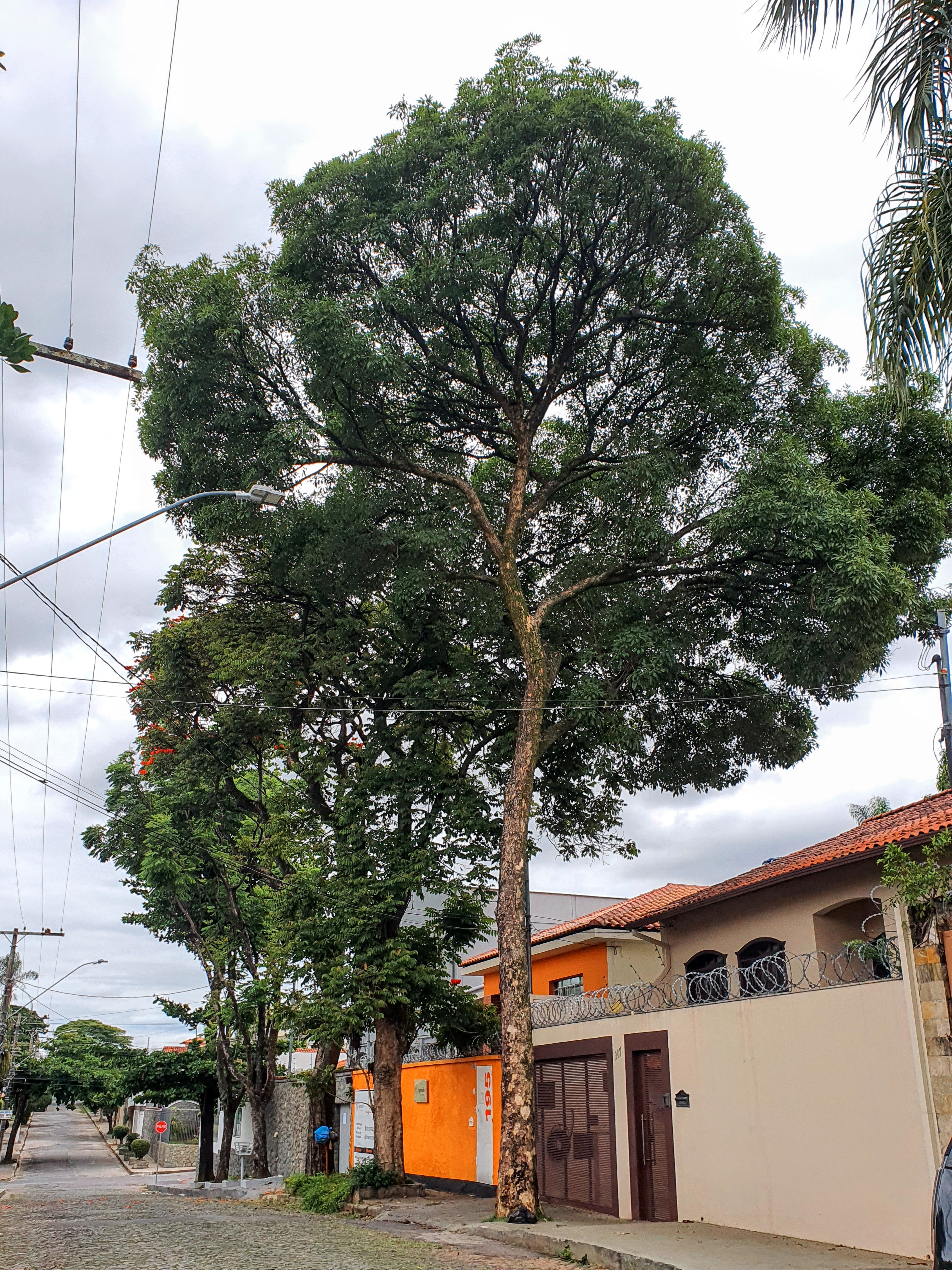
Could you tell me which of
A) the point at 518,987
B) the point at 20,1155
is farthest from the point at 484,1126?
the point at 20,1155

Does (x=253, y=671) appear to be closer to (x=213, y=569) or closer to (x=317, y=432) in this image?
(x=213, y=569)

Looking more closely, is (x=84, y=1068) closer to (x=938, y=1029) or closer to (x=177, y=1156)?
(x=177, y=1156)

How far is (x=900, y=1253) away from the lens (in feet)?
34.9

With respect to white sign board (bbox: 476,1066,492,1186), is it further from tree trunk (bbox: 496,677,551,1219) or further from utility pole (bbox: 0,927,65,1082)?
utility pole (bbox: 0,927,65,1082)

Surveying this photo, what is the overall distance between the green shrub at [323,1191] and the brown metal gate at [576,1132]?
4.36 meters

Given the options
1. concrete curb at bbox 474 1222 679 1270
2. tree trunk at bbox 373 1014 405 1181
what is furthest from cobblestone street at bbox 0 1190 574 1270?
tree trunk at bbox 373 1014 405 1181

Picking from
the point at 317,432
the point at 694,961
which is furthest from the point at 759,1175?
the point at 317,432

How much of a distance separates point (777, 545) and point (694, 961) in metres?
8.12

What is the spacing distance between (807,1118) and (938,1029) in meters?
2.58

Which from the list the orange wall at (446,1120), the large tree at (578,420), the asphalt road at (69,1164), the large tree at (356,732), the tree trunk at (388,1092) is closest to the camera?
the large tree at (578,420)

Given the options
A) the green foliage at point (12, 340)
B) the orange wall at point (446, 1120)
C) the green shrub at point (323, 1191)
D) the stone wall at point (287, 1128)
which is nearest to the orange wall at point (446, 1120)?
the orange wall at point (446, 1120)

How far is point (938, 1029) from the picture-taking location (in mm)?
10523

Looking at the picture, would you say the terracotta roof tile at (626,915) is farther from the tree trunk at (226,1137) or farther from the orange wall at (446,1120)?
the tree trunk at (226,1137)

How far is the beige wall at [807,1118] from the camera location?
10867 mm
